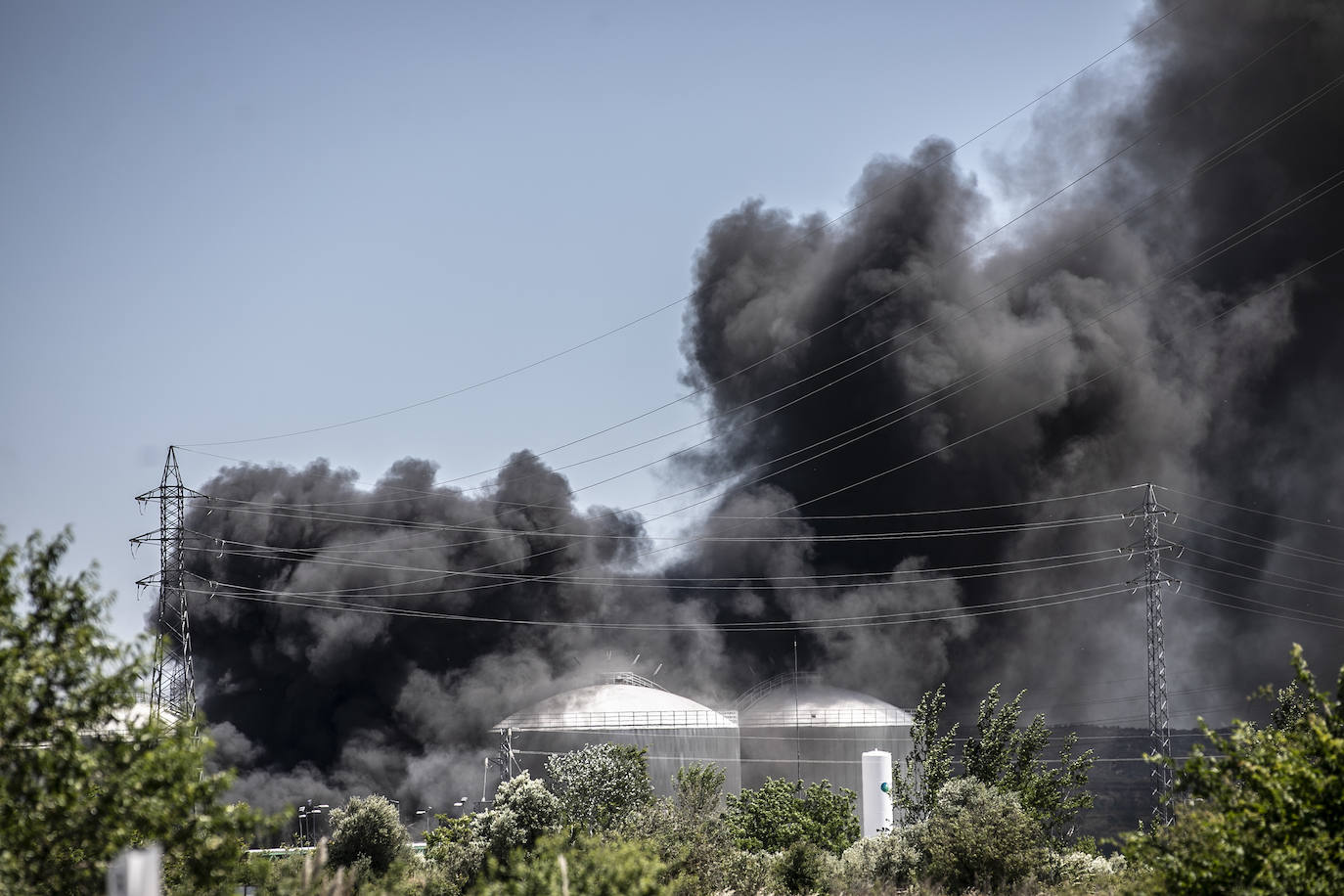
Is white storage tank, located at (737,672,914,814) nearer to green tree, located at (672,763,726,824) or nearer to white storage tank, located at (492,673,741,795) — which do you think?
white storage tank, located at (492,673,741,795)

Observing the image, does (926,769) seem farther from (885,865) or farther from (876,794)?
(876,794)

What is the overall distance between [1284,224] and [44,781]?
83902 millimetres

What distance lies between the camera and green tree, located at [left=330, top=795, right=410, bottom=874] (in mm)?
43719

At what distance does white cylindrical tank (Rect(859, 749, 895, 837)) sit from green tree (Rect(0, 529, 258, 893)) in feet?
136

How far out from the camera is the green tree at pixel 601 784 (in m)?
43.7

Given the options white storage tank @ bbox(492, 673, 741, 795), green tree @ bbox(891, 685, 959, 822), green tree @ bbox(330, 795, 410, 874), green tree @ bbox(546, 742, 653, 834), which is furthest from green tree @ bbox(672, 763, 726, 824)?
white storage tank @ bbox(492, 673, 741, 795)

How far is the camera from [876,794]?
2218 inches

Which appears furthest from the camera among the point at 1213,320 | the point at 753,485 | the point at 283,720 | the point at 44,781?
the point at 753,485

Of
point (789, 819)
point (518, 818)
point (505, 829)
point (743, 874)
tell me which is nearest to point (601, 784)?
point (518, 818)

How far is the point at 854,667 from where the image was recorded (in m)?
82.7

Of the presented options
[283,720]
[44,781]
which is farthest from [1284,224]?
[44,781]

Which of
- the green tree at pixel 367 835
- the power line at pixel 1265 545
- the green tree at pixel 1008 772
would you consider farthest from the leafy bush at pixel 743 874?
the power line at pixel 1265 545

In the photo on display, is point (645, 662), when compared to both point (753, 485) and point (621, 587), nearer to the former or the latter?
point (621, 587)

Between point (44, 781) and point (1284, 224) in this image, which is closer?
point (44, 781)
